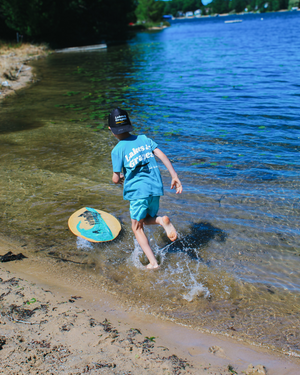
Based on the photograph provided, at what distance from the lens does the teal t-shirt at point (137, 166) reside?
3.59m

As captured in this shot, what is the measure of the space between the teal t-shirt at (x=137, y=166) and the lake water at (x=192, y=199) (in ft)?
3.52

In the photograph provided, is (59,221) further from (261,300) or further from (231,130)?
(231,130)

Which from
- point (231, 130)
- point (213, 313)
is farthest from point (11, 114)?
point (213, 313)

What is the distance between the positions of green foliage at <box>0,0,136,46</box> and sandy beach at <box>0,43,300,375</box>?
39311 mm

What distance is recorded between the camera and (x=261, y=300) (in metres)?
3.47

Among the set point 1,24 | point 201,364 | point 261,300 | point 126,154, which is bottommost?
point 261,300

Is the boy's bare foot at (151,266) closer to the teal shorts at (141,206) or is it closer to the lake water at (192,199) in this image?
the lake water at (192,199)

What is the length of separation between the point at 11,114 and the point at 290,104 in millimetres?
10365

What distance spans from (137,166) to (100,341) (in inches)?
73.0

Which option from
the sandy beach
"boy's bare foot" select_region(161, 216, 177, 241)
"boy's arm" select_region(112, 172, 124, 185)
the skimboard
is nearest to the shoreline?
the sandy beach

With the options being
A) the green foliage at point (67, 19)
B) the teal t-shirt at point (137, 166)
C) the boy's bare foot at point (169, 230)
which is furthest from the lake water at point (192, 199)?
the green foliage at point (67, 19)

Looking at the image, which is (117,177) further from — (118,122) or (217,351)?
(217,351)

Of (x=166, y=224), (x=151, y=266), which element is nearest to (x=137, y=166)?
(x=166, y=224)

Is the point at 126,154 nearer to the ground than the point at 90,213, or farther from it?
farther from it
